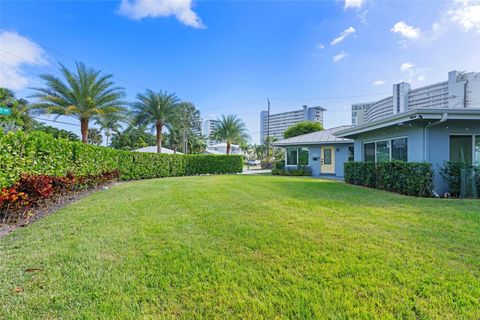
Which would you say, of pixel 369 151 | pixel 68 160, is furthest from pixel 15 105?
pixel 369 151

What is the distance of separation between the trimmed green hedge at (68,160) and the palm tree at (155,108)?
390cm

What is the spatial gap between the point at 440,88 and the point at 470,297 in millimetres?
22917

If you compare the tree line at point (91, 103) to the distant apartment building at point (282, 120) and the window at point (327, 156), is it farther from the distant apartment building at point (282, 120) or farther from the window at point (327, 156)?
the distant apartment building at point (282, 120)

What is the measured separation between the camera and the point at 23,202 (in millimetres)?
4734

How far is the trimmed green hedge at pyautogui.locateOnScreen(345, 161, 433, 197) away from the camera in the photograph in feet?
24.6

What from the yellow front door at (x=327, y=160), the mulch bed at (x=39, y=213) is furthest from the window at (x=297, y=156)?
the mulch bed at (x=39, y=213)

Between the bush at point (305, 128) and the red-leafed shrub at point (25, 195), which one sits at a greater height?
the bush at point (305, 128)

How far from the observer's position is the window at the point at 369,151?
1207cm

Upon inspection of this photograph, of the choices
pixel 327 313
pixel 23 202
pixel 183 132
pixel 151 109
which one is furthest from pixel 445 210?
pixel 183 132

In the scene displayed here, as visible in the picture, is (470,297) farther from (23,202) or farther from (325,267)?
(23,202)

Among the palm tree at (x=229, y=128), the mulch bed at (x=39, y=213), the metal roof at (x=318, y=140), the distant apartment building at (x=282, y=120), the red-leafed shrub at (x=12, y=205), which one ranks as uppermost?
the distant apartment building at (x=282, y=120)

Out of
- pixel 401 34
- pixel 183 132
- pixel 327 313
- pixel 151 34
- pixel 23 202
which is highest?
pixel 151 34

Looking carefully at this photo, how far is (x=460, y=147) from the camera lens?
8.48 metres

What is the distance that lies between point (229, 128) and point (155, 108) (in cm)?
981
